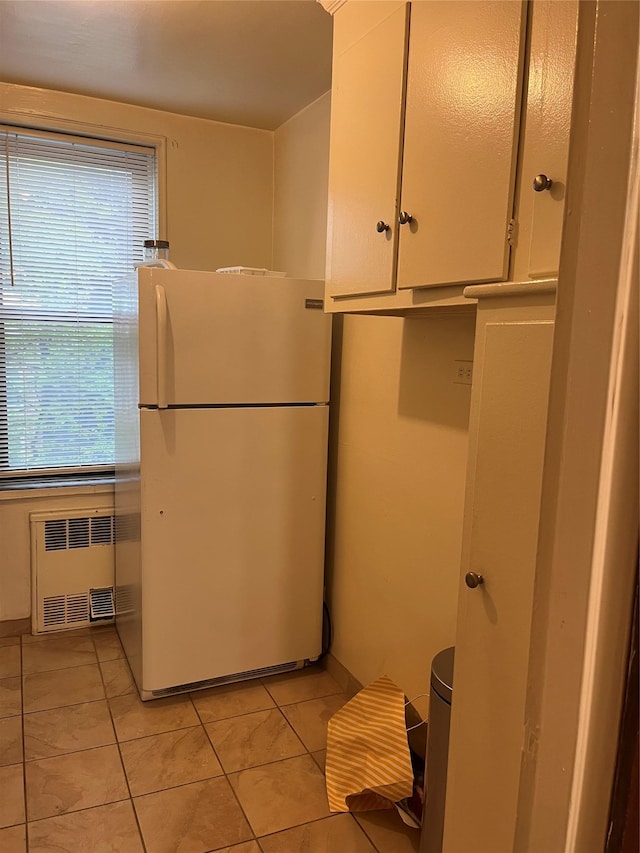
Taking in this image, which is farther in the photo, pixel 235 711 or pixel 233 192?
pixel 233 192

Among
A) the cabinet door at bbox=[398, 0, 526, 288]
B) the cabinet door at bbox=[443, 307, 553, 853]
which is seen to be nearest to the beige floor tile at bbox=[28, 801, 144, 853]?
the cabinet door at bbox=[443, 307, 553, 853]

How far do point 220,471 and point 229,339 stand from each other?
485 millimetres

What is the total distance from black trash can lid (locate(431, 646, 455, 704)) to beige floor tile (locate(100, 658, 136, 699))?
1.41 meters

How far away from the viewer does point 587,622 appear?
478 mm

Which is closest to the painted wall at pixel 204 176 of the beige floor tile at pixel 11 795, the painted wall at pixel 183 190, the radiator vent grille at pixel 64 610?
the painted wall at pixel 183 190

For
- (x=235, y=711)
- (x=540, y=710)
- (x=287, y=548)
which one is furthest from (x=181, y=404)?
(x=540, y=710)

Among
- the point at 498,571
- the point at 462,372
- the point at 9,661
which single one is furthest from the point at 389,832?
the point at 9,661

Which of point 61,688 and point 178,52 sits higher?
point 178,52

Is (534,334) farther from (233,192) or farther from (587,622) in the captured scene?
(233,192)

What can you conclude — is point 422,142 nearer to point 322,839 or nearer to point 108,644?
point 322,839

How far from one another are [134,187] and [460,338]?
1.92 meters

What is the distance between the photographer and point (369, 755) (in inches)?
76.4

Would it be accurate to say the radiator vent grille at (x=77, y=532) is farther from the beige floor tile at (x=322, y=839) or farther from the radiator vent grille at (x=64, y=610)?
the beige floor tile at (x=322, y=839)

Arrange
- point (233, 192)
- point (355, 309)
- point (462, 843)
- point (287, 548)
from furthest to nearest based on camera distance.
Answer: point (233, 192) → point (287, 548) → point (355, 309) → point (462, 843)
